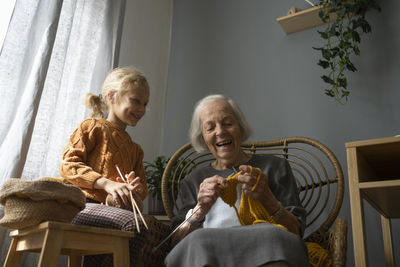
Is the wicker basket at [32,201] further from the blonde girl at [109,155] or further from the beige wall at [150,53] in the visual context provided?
the beige wall at [150,53]

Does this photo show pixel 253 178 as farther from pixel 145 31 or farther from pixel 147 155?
pixel 145 31

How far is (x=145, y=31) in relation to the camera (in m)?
2.68

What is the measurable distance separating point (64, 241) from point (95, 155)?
1.76ft

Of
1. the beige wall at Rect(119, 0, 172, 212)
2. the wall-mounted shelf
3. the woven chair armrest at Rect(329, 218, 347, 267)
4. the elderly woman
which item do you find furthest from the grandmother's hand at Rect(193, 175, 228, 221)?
the wall-mounted shelf

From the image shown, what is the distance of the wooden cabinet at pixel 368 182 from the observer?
1.21 meters

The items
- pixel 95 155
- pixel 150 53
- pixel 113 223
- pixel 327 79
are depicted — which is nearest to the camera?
pixel 113 223

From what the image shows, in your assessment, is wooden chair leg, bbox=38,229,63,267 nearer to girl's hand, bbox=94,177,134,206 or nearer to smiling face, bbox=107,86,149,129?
girl's hand, bbox=94,177,134,206

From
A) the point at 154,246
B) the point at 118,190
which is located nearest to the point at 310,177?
the point at 154,246

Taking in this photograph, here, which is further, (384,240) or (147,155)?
(147,155)

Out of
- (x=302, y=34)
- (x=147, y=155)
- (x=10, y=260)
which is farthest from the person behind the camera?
(x=147, y=155)

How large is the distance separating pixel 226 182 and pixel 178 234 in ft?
1.00

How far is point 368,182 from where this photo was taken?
49.3 inches

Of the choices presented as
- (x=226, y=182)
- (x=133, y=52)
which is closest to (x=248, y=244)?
(x=226, y=182)

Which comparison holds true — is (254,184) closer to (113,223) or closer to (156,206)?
(113,223)
